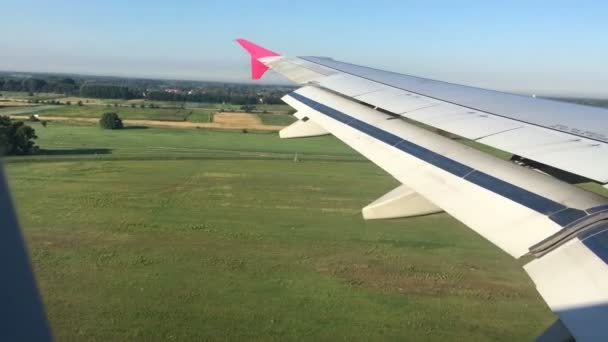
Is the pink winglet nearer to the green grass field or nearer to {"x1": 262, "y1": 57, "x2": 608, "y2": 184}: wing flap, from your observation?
{"x1": 262, "y1": 57, "x2": 608, "y2": 184}: wing flap

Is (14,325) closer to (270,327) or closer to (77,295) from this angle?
(270,327)

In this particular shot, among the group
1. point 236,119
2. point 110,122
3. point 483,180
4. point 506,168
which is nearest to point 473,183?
point 483,180

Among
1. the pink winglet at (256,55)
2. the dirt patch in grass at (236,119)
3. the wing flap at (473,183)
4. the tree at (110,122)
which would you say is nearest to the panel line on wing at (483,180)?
the wing flap at (473,183)

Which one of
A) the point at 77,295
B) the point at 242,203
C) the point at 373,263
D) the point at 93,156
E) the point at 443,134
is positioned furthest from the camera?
the point at 93,156

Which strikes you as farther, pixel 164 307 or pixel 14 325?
pixel 164 307

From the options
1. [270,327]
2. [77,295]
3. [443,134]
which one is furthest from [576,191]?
[77,295]

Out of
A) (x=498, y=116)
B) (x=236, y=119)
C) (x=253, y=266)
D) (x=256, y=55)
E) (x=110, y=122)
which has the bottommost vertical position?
(x=236, y=119)

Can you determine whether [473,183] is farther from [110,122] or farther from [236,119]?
[236,119]
